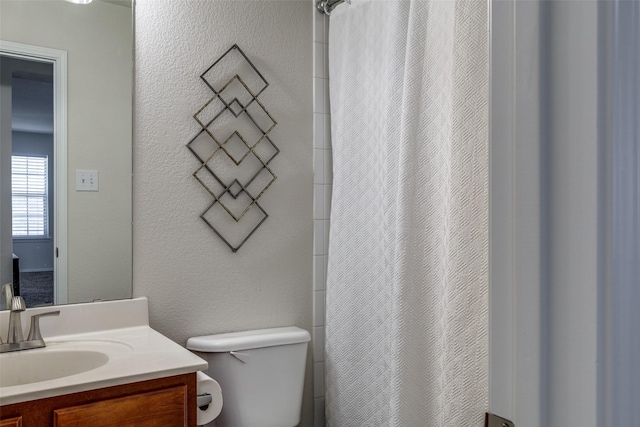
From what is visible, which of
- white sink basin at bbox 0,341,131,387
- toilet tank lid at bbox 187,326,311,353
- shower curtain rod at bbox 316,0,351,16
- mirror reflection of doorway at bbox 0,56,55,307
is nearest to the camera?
white sink basin at bbox 0,341,131,387

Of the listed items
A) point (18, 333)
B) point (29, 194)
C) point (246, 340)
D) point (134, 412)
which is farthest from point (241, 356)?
point (29, 194)

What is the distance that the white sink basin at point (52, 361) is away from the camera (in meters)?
1.38

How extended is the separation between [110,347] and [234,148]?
0.83 m

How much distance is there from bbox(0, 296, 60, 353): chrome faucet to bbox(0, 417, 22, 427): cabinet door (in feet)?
1.24

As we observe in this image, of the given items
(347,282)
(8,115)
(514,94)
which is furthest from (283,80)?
(514,94)

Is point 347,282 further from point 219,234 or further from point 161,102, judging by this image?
point 161,102

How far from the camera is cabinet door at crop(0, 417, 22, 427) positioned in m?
1.10

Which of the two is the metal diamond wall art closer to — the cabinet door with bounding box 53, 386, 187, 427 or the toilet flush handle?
the toilet flush handle

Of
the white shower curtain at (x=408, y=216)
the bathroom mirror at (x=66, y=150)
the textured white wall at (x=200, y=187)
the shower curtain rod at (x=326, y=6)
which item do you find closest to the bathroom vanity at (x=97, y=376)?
the bathroom mirror at (x=66, y=150)

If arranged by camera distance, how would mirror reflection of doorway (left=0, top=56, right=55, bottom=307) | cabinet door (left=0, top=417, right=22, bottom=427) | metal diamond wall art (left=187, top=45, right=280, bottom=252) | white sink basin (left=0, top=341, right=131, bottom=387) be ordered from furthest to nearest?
metal diamond wall art (left=187, top=45, right=280, bottom=252) < mirror reflection of doorway (left=0, top=56, right=55, bottom=307) < white sink basin (left=0, top=341, right=131, bottom=387) < cabinet door (left=0, top=417, right=22, bottom=427)

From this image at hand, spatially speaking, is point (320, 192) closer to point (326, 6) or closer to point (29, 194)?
point (326, 6)

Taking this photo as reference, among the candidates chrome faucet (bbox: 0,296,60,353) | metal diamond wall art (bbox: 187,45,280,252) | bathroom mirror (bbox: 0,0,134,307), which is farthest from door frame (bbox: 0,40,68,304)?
metal diamond wall art (bbox: 187,45,280,252)

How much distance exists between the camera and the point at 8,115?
155 centimetres
